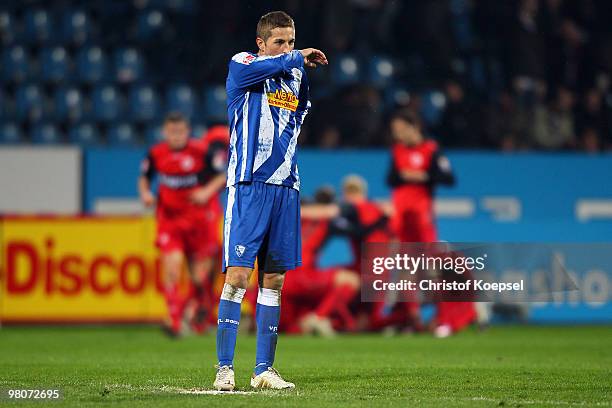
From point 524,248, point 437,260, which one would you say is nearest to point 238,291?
point 437,260

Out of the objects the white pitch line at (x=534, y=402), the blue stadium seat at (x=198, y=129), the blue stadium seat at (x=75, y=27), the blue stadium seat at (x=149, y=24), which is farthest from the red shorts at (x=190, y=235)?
the white pitch line at (x=534, y=402)

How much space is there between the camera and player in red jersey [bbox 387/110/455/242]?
13.5 m

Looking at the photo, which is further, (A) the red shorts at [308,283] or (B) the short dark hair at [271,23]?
(A) the red shorts at [308,283]

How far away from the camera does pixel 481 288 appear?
8500mm

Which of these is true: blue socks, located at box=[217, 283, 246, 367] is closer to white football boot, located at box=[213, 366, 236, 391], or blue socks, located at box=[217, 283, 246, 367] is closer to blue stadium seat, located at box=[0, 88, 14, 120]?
white football boot, located at box=[213, 366, 236, 391]

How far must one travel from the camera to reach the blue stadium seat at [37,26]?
17828mm

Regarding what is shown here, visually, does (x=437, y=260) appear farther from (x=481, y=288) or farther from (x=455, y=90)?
(x=455, y=90)

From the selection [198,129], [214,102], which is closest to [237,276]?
[198,129]

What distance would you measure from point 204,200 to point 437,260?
5.46m

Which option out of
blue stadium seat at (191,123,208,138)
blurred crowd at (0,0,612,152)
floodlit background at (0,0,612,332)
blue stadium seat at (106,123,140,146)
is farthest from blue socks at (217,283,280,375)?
blue stadium seat at (106,123,140,146)

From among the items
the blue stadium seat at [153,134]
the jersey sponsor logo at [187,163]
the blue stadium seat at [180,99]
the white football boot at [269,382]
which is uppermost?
the blue stadium seat at [180,99]

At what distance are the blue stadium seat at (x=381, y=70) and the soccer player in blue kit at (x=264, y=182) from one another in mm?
11477

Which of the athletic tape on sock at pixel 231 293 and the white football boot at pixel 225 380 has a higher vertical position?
the athletic tape on sock at pixel 231 293

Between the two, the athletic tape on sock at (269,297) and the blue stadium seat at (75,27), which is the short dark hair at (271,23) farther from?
the blue stadium seat at (75,27)
